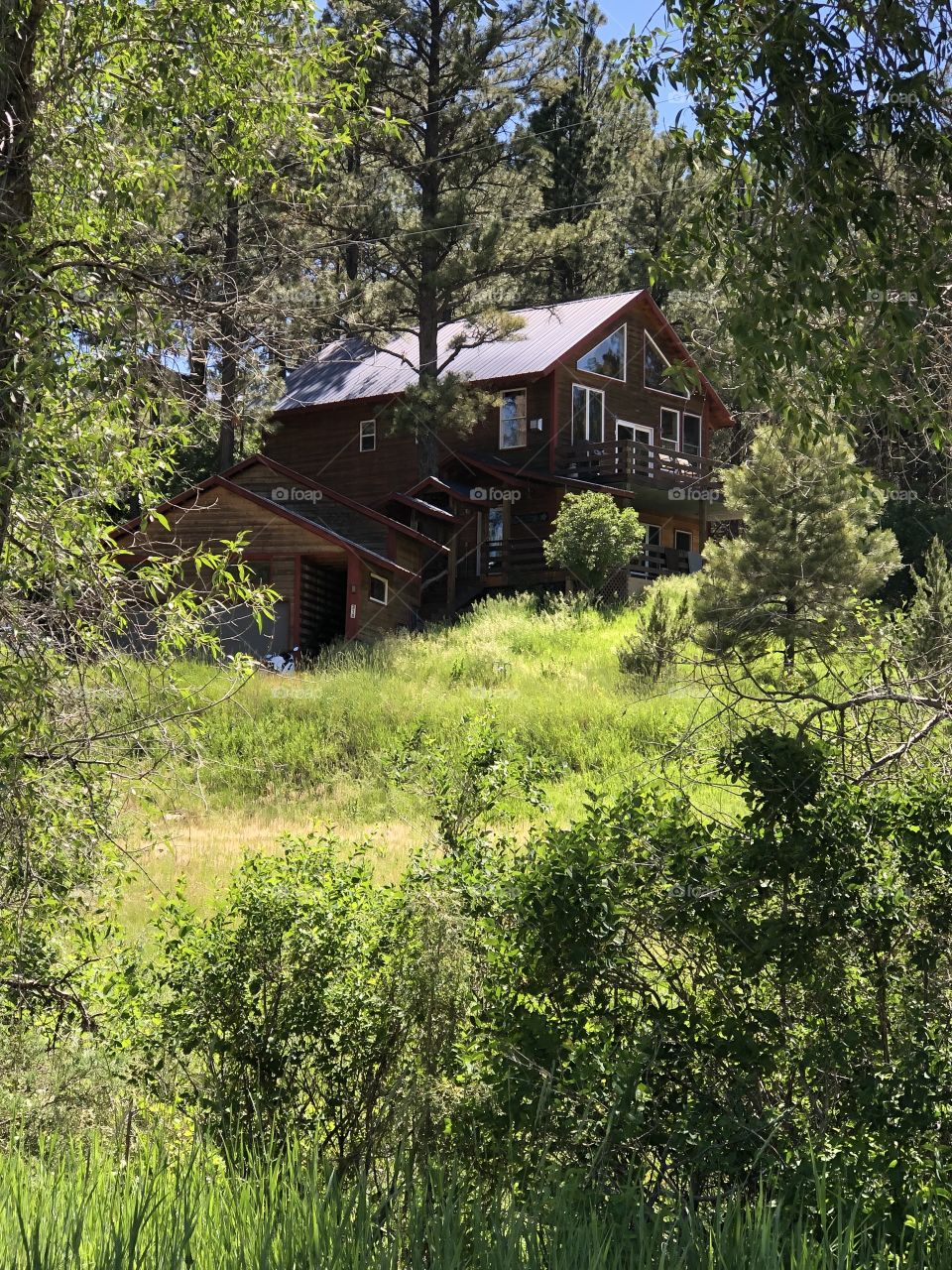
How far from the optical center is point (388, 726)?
2225 centimetres

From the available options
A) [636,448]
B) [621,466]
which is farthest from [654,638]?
[636,448]

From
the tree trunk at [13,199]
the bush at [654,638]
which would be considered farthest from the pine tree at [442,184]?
the tree trunk at [13,199]

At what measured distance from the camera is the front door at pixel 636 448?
39.4m

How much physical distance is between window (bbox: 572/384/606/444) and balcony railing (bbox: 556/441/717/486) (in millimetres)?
484

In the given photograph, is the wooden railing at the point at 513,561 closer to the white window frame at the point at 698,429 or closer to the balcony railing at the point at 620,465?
the balcony railing at the point at 620,465

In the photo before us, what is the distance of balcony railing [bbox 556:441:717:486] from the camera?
39344 millimetres

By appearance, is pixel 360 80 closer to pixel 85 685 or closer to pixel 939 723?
pixel 85 685

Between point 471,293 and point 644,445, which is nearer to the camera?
point 471,293

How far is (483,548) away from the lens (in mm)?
39000

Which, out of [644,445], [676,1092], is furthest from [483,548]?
[676,1092]

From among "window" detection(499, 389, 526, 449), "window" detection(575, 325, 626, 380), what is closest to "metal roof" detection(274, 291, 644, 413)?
A: "window" detection(575, 325, 626, 380)

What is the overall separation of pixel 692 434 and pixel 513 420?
8592 millimetres

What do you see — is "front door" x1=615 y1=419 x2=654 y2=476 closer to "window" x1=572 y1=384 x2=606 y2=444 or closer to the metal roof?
"window" x1=572 y1=384 x2=606 y2=444

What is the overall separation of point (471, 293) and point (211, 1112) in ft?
106
